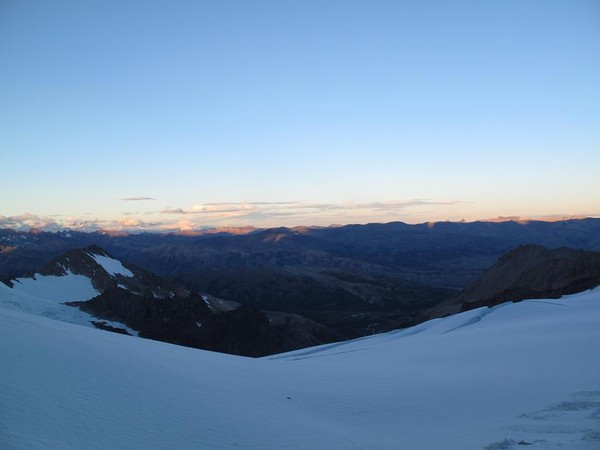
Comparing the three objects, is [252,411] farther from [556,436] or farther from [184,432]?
[556,436]

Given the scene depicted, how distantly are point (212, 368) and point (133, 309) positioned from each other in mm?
67884

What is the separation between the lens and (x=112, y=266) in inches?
4163

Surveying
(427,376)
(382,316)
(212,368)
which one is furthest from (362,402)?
(382,316)

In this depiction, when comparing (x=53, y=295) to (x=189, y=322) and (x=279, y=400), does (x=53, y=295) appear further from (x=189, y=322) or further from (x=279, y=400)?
(x=279, y=400)

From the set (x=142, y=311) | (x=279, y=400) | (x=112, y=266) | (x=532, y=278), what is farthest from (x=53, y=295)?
(x=532, y=278)

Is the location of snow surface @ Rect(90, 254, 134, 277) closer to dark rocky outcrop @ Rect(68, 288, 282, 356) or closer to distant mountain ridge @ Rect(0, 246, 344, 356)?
distant mountain ridge @ Rect(0, 246, 344, 356)

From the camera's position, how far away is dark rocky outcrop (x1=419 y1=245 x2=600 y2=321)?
55812mm

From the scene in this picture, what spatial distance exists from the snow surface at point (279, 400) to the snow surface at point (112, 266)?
93421 mm

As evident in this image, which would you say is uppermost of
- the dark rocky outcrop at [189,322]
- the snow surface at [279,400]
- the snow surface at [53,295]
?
the snow surface at [279,400]

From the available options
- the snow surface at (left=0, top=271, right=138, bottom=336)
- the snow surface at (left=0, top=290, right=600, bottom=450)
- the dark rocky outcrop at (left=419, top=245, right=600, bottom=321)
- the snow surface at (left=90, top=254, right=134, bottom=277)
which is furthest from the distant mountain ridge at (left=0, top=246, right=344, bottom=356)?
the snow surface at (left=0, top=290, right=600, bottom=450)

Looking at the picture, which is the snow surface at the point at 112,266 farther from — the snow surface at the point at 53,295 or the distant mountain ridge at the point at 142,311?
the snow surface at the point at 53,295

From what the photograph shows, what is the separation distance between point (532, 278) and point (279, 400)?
82006 millimetres

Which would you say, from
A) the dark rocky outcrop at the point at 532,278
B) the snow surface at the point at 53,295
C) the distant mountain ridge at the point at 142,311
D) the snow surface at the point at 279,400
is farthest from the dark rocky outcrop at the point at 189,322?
the snow surface at the point at 279,400

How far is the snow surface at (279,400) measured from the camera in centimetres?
707
